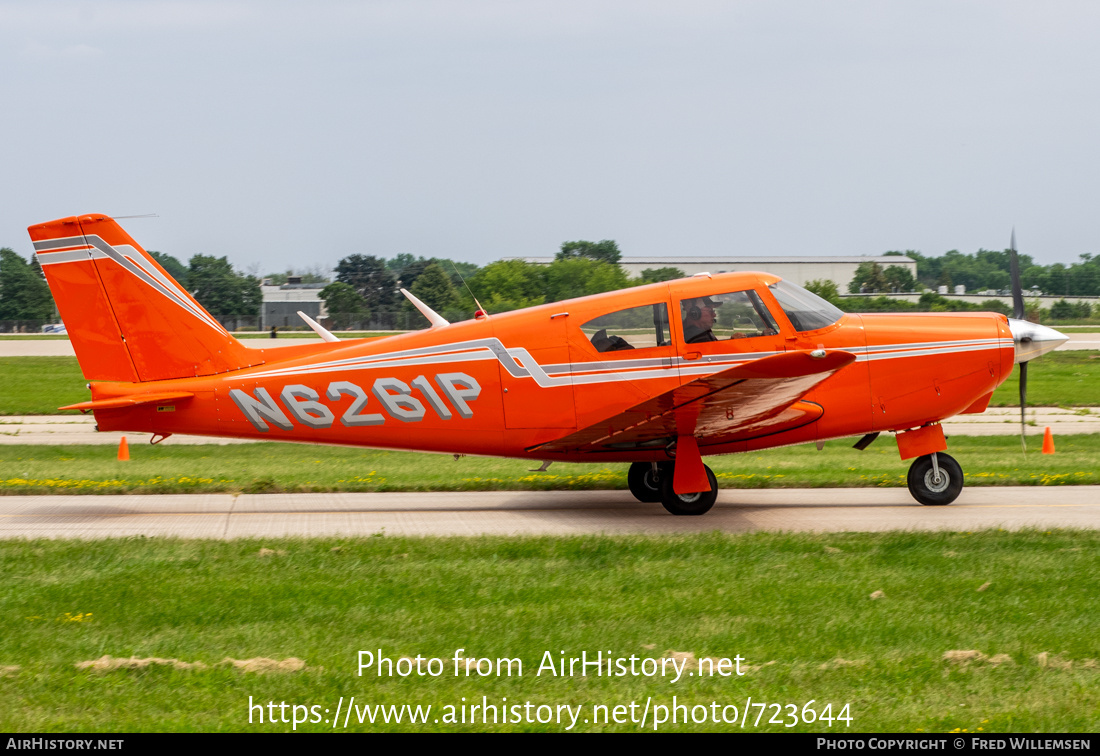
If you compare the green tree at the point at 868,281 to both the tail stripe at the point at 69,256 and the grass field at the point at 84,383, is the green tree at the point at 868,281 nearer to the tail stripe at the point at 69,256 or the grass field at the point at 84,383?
the grass field at the point at 84,383

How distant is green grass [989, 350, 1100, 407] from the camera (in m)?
28.2

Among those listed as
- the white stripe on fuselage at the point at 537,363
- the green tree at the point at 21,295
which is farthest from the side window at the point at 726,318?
the green tree at the point at 21,295

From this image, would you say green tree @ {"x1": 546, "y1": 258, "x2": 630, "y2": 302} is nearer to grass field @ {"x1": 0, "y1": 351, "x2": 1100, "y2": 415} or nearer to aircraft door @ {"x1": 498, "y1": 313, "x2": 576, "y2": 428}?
grass field @ {"x1": 0, "y1": 351, "x2": 1100, "y2": 415}

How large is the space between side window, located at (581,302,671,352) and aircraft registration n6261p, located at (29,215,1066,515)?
2 cm

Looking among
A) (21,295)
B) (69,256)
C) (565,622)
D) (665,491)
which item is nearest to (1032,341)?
(665,491)

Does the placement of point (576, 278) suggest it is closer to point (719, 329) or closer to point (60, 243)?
point (719, 329)

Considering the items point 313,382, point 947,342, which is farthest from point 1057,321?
point 313,382

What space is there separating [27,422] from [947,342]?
22565 millimetres

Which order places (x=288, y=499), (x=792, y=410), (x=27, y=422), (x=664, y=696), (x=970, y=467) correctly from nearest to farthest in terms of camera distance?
(x=664, y=696), (x=792, y=410), (x=288, y=499), (x=970, y=467), (x=27, y=422)

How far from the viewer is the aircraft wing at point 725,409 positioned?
28.3 feet

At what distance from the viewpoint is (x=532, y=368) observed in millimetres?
10523

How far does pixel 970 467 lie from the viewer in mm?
14141

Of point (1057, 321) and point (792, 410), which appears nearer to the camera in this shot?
point (792, 410)

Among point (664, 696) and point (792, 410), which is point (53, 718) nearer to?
point (664, 696)
